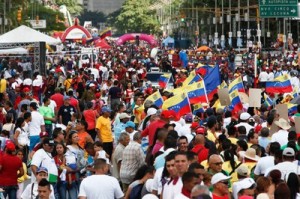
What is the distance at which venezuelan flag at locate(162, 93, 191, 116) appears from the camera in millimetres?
22969

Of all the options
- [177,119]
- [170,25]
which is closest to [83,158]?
[177,119]

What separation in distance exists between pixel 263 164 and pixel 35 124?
29.7 ft

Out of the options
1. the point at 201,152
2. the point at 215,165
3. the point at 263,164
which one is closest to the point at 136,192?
the point at 215,165

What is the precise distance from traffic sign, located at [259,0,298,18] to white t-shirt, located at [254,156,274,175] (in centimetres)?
3598

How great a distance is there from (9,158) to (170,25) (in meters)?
164

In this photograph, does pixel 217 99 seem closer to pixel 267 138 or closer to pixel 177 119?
pixel 177 119

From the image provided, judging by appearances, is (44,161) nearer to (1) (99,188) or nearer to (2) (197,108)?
(1) (99,188)

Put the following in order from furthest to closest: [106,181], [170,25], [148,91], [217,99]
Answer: [170,25]
[148,91]
[217,99]
[106,181]

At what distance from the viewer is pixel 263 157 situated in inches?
631

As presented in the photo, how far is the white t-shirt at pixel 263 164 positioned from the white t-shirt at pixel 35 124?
29.2 feet

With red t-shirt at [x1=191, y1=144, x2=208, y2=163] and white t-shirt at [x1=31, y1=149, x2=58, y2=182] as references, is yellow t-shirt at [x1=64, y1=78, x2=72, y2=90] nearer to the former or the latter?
white t-shirt at [x1=31, y1=149, x2=58, y2=182]

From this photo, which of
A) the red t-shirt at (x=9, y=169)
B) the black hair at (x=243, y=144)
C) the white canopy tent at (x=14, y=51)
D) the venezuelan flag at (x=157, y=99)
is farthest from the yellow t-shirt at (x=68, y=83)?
the black hair at (x=243, y=144)

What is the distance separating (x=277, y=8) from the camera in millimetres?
52156

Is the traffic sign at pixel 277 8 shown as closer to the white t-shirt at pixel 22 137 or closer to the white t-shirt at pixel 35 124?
the white t-shirt at pixel 35 124
